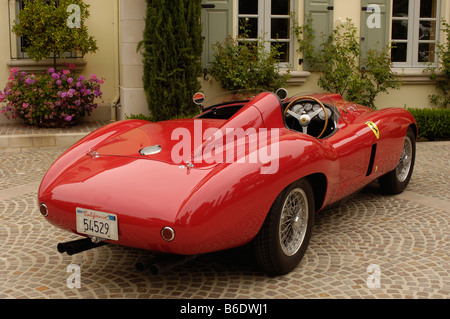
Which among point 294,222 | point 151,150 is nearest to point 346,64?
point 294,222

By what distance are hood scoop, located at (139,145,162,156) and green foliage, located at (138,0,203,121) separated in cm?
502

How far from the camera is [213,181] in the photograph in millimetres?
3354

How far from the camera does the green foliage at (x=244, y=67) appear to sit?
9.42 meters

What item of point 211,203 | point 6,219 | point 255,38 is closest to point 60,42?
point 255,38

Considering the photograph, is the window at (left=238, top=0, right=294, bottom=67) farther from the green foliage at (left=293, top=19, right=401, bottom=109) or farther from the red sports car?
the red sports car

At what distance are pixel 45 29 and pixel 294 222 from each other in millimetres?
6980

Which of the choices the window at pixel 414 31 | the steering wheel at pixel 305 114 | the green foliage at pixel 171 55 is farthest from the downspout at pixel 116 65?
the steering wheel at pixel 305 114

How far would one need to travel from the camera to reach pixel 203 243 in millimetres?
3266

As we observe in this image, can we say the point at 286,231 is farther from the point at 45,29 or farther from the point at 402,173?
the point at 45,29

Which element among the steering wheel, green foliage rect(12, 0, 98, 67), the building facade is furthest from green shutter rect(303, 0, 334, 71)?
the steering wheel

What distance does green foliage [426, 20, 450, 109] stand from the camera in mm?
10594

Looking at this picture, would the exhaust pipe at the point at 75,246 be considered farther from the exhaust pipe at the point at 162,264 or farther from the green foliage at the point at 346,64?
the green foliage at the point at 346,64

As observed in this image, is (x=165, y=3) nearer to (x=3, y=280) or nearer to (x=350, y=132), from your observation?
(x=350, y=132)

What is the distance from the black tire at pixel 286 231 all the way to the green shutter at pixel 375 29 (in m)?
6.99
